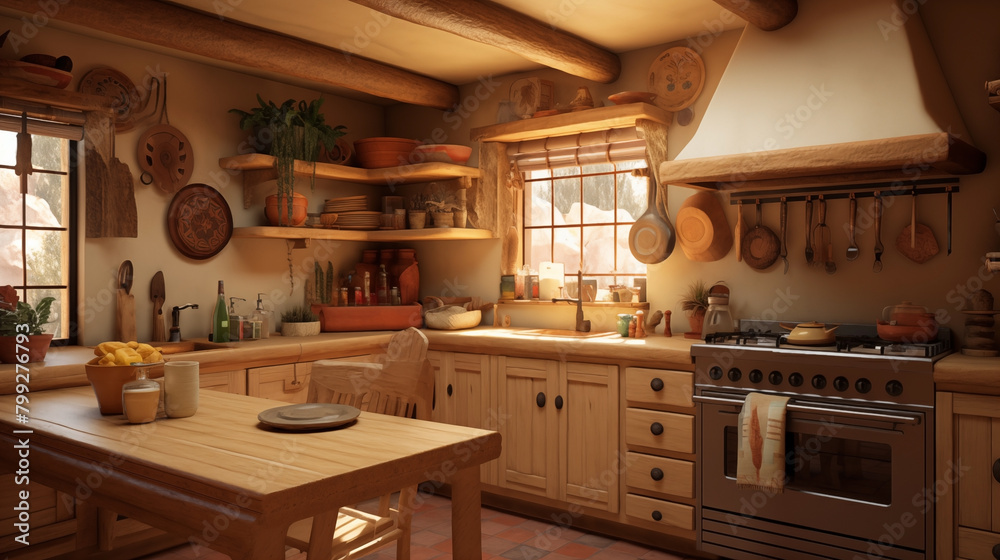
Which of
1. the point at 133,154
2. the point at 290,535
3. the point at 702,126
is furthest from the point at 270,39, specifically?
the point at 290,535

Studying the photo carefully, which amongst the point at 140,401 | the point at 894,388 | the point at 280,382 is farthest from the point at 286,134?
the point at 894,388

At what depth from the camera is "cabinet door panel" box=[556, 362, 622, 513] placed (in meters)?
3.69

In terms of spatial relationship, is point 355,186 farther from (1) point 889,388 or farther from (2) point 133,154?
(1) point 889,388

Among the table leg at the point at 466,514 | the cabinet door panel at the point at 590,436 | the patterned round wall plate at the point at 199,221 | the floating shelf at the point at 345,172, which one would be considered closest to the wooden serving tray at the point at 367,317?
the patterned round wall plate at the point at 199,221

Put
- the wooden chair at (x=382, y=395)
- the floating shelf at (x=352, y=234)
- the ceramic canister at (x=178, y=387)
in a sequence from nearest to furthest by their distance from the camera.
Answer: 1. the ceramic canister at (x=178, y=387)
2. the wooden chair at (x=382, y=395)
3. the floating shelf at (x=352, y=234)

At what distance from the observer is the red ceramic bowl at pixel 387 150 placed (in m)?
4.95

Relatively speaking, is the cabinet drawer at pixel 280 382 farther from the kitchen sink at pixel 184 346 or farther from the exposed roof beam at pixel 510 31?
the exposed roof beam at pixel 510 31

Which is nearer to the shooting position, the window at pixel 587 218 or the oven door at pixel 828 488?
the oven door at pixel 828 488

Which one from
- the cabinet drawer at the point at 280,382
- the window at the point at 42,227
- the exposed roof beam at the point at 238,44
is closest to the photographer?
the exposed roof beam at the point at 238,44

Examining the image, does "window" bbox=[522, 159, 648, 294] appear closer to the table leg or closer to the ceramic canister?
the table leg

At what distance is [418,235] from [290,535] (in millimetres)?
2716

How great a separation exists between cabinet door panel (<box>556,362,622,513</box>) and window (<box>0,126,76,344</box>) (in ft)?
8.64

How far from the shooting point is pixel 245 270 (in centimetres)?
457

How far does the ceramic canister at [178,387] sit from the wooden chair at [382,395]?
16.1 inches
